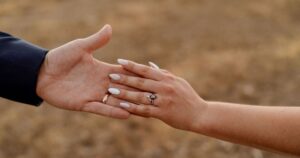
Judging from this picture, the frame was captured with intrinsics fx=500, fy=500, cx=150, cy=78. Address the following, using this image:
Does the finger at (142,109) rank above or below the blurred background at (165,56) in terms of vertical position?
above

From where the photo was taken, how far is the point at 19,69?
1.91 m

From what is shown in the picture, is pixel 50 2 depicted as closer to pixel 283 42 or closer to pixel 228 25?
pixel 228 25

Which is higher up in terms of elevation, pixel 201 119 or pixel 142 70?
pixel 142 70

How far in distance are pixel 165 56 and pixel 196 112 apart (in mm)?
3533

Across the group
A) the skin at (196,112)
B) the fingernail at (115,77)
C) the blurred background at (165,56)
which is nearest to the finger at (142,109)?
the skin at (196,112)

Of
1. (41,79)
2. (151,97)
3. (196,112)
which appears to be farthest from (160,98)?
(41,79)

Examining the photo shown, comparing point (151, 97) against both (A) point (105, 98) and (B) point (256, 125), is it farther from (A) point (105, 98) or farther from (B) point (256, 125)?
(B) point (256, 125)

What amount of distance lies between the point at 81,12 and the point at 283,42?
283cm

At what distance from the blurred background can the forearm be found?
1.70 metres

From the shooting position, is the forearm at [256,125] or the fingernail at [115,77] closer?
Result: the forearm at [256,125]

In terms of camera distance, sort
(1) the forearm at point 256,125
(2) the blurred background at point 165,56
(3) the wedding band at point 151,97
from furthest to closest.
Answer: (2) the blurred background at point 165,56 → (3) the wedding band at point 151,97 → (1) the forearm at point 256,125

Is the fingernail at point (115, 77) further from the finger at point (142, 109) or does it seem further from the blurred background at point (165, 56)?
the blurred background at point (165, 56)

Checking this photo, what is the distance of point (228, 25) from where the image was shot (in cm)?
637

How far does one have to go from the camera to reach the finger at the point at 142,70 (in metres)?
1.89
